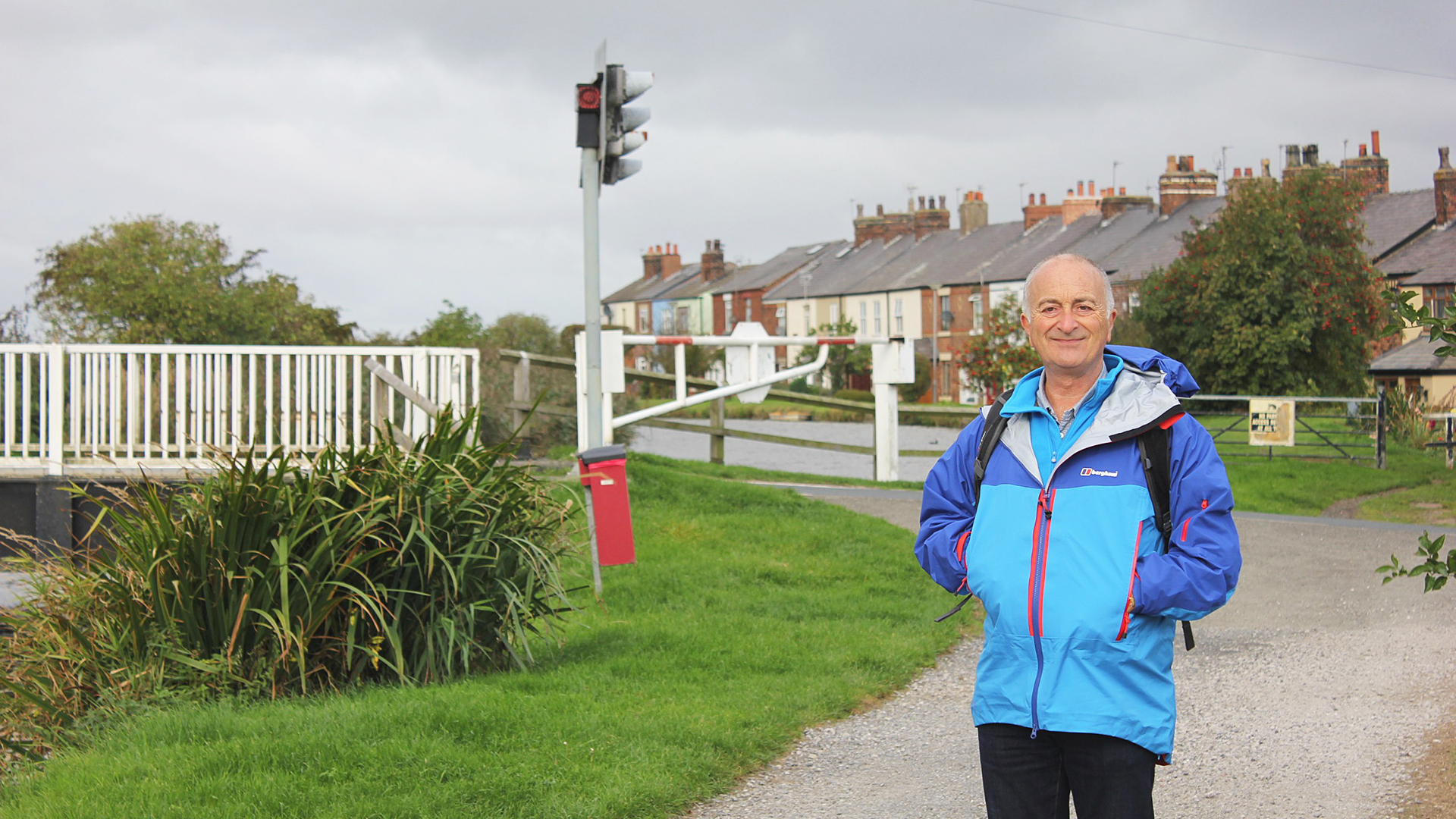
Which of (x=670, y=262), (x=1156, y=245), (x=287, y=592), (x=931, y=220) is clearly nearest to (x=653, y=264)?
(x=670, y=262)

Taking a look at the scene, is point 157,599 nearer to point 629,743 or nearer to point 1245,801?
point 629,743

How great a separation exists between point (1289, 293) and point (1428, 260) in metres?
10.4

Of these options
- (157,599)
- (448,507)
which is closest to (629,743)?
(448,507)

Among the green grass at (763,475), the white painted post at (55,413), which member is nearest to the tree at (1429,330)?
the white painted post at (55,413)

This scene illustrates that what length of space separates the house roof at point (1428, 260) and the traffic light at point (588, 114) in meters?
37.7

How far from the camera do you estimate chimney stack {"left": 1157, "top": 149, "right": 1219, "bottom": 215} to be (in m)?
51.2

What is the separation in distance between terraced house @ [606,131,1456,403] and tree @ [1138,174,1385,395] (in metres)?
0.94

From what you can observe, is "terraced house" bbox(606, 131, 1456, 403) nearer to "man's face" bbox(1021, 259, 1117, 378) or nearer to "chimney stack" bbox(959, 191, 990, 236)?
"chimney stack" bbox(959, 191, 990, 236)

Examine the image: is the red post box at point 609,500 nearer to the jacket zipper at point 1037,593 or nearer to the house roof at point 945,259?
the jacket zipper at point 1037,593

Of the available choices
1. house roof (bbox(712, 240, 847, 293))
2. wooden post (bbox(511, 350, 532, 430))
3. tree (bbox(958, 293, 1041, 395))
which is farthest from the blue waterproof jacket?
house roof (bbox(712, 240, 847, 293))

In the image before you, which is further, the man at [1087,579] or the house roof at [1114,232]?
the house roof at [1114,232]

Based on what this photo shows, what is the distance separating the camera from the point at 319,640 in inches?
223

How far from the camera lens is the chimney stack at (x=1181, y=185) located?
168 ft

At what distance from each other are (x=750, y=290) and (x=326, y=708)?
69145 millimetres
